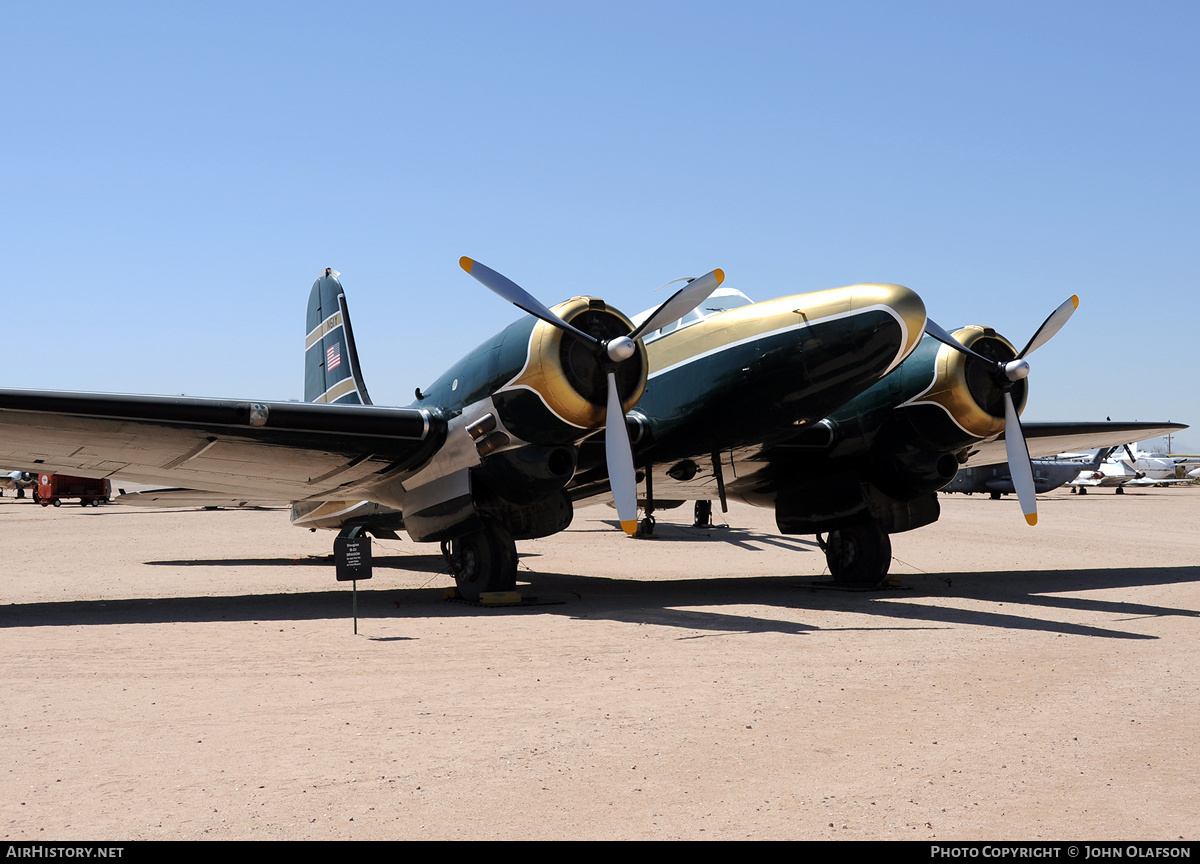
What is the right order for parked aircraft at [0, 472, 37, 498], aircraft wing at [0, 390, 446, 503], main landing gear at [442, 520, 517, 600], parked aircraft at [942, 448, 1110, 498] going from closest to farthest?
aircraft wing at [0, 390, 446, 503] < main landing gear at [442, 520, 517, 600] < parked aircraft at [942, 448, 1110, 498] < parked aircraft at [0, 472, 37, 498]

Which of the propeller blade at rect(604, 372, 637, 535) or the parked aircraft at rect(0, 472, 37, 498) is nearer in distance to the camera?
the propeller blade at rect(604, 372, 637, 535)

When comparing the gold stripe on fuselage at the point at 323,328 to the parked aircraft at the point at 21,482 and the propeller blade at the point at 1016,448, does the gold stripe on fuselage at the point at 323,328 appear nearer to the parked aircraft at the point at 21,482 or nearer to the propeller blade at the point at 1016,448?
the propeller blade at the point at 1016,448

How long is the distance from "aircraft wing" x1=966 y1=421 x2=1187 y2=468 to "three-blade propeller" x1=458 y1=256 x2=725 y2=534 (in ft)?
24.3

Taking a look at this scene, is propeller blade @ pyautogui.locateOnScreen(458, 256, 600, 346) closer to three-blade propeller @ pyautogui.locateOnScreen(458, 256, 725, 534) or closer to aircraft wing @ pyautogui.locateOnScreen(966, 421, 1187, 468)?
three-blade propeller @ pyautogui.locateOnScreen(458, 256, 725, 534)

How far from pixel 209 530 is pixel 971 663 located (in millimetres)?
30966

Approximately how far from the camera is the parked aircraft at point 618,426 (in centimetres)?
1254

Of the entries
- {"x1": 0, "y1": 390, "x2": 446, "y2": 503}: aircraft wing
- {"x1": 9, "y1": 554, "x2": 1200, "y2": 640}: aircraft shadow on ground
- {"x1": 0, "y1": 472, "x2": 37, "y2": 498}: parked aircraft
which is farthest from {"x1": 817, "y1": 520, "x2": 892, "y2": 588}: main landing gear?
{"x1": 0, "y1": 472, "x2": 37, "y2": 498}: parked aircraft

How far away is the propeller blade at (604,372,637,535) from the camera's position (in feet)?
41.6

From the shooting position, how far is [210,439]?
13.2 metres

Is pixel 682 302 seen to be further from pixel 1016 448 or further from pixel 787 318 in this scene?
pixel 1016 448

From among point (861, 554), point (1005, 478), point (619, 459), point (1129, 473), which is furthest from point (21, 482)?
point (1129, 473)

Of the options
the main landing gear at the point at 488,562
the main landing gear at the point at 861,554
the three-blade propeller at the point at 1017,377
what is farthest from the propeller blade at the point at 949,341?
the main landing gear at the point at 488,562

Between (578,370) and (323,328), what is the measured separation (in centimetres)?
945

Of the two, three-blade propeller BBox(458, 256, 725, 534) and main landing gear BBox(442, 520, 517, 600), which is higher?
three-blade propeller BBox(458, 256, 725, 534)
